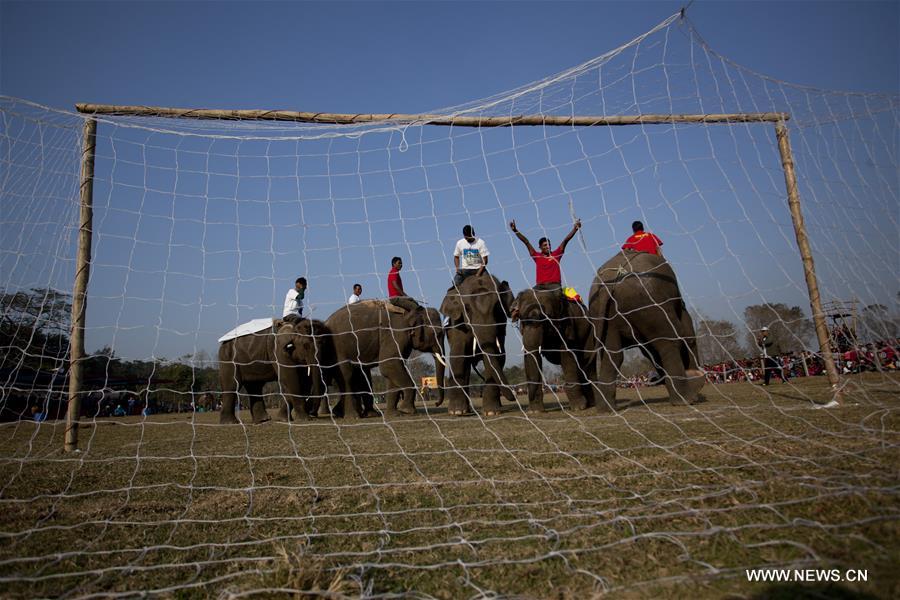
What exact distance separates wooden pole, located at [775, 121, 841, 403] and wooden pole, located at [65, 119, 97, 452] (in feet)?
25.0

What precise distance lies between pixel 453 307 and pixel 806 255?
194 inches

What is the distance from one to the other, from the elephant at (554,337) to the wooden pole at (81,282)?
5.02 meters

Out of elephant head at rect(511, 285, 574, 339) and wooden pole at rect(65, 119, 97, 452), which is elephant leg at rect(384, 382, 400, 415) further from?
wooden pole at rect(65, 119, 97, 452)

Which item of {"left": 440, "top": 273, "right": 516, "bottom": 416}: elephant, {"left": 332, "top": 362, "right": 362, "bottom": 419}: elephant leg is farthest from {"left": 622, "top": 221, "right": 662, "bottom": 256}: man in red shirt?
{"left": 332, "top": 362, "right": 362, "bottom": 419}: elephant leg

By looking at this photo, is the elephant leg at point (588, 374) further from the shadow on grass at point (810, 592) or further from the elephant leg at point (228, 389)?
the elephant leg at point (228, 389)

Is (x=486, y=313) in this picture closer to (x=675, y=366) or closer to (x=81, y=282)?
(x=675, y=366)

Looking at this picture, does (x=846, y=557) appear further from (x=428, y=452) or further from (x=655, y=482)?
(x=428, y=452)

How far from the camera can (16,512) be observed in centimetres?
330

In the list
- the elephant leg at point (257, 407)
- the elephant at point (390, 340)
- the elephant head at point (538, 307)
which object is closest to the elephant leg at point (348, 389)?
the elephant at point (390, 340)

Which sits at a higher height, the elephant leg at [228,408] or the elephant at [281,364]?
the elephant at [281,364]

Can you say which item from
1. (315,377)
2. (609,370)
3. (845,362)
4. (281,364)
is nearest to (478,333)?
(609,370)

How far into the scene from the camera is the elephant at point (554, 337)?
7578 millimetres

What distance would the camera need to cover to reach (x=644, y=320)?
6820 mm

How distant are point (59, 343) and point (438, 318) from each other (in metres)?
5.87
